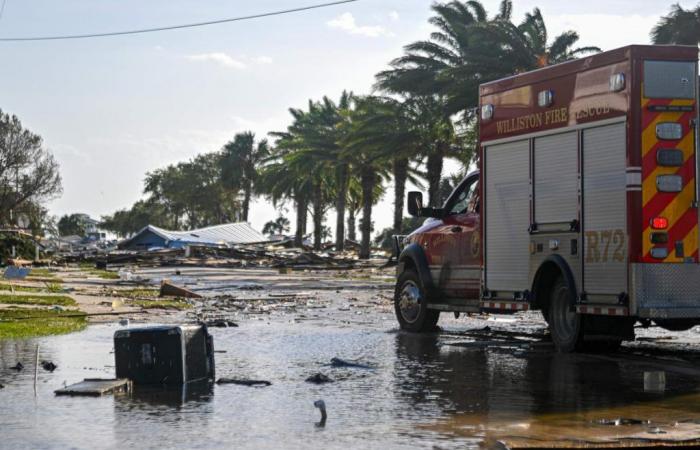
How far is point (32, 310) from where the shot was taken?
64.1 feet

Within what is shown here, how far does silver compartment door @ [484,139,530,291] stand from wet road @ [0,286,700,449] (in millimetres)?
885

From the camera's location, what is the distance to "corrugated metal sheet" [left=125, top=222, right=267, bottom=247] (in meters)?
98.5

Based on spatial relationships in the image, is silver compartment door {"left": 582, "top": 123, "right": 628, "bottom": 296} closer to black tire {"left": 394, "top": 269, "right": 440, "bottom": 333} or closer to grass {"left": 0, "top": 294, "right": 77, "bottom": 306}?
black tire {"left": 394, "top": 269, "right": 440, "bottom": 333}

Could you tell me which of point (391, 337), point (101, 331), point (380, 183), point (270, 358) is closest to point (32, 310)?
point (101, 331)

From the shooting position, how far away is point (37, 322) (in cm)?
1725

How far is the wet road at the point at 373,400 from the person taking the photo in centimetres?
748

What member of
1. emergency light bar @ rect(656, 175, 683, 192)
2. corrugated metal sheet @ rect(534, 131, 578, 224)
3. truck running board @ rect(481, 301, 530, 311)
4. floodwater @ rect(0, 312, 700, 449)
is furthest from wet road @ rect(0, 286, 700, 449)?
emergency light bar @ rect(656, 175, 683, 192)

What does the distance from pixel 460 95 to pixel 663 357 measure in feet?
102

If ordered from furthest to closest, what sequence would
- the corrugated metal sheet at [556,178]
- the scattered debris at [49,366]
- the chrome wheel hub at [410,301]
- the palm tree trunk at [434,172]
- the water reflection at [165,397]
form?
1. the palm tree trunk at [434,172]
2. the chrome wheel hub at [410,301]
3. the corrugated metal sheet at [556,178]
4. the scattered debris at [49,366]
5. the water reflection at [165,397]

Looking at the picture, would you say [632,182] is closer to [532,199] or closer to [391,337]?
[532,199]

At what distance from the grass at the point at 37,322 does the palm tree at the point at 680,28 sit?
98.4ft

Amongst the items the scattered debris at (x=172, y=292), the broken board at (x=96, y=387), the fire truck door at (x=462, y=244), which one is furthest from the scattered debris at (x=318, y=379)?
the scattered debris at (x=172, y=292)

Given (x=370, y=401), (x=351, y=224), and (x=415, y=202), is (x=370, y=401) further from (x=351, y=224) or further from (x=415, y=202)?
(x=351, y=224)

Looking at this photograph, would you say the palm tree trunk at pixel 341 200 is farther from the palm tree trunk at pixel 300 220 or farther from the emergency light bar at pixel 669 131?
the emergency light bar at pixel 669 131
